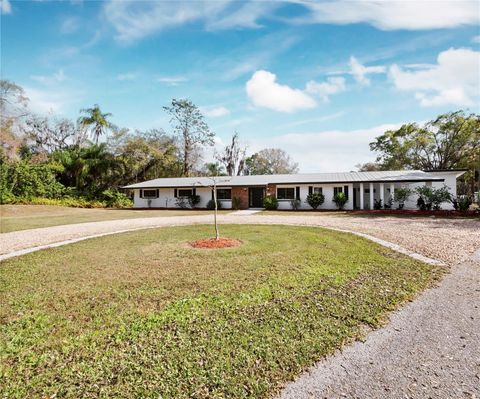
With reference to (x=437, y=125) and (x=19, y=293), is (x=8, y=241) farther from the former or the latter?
(x=437, y=125)

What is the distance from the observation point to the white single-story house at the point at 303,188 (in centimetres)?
2142

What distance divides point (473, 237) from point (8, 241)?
16.1 m

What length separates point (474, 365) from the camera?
2717mm

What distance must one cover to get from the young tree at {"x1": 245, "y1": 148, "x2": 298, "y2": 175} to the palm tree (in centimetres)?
2647

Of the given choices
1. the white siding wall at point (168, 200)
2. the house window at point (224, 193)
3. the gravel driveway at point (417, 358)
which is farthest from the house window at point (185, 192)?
the gravel driveway at point (417, 358)

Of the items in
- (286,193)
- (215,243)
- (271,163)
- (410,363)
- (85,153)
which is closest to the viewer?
(410,363)

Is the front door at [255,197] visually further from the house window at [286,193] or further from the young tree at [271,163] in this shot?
the young tree at [271,163]

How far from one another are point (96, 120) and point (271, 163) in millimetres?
32027

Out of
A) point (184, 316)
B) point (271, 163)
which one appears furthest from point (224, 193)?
point (271, 163)

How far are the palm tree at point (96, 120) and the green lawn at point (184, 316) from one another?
3062 centimetres

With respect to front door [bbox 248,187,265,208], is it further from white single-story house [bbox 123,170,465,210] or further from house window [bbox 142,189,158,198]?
house window [bbox 142,189,158,198]

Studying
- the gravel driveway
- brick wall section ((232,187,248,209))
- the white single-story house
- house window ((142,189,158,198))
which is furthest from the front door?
the gravel driveway

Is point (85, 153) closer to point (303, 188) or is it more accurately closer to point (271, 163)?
point (303, 188)

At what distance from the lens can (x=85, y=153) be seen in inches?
1210
